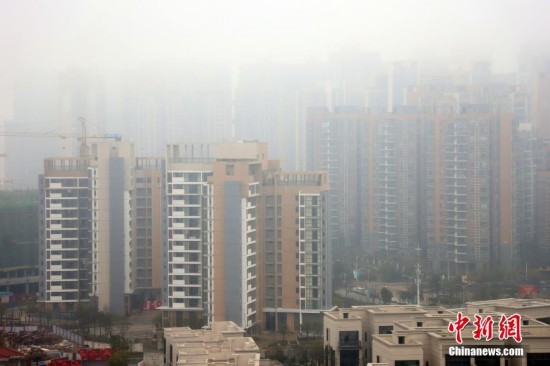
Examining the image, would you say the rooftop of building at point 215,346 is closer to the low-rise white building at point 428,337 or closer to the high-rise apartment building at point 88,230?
the low-rise white building at point 428,337

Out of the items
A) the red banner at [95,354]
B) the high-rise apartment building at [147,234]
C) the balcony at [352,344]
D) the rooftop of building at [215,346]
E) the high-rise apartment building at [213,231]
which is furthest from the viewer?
the high-rise apartment building at [147,234]

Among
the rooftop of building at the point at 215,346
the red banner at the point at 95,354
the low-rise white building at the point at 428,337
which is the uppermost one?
the low-rise white building at the point at 428,337

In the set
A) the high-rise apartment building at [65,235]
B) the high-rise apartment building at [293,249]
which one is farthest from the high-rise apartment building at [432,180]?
the high-rise apartment building at [65,235]

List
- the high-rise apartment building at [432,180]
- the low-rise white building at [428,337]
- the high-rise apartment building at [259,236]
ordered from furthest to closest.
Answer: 1. the high-rise apartment building at [432,180]
2. the high-rise apartment building at [259,236]
3. the low-rise white building at [428,337]

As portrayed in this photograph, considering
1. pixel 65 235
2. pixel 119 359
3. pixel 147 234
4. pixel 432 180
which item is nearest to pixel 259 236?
pixel 147 234

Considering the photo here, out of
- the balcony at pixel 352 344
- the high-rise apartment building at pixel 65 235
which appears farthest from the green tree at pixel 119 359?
the high-rise apartment building at pixel 65 235

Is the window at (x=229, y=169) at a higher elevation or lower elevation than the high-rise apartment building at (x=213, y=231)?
higher

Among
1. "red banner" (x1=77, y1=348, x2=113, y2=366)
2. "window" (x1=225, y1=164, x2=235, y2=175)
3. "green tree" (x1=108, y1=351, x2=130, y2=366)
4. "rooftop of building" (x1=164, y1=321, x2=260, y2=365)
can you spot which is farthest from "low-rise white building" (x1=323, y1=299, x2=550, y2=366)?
"window" (x1=225, y1=164, x2=235, y2=175)

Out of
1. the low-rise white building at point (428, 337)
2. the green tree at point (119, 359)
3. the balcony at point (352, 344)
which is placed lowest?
the green tree at point (119, 359)

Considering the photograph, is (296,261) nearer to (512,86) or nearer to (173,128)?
(173,128)

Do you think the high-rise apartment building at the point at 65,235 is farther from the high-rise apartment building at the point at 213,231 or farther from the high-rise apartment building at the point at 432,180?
the high-rise apartment building at the point at 432,180

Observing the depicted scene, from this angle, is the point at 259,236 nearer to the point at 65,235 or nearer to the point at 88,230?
the point at 88,230

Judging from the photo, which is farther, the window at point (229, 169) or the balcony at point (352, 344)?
the window at point (229, 169)

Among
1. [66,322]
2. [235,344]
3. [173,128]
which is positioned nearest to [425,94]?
[173,128]
